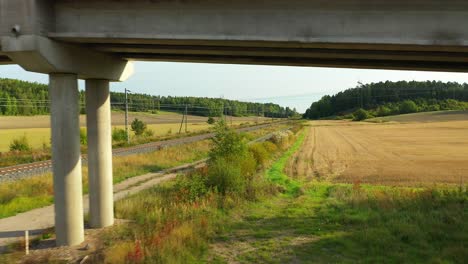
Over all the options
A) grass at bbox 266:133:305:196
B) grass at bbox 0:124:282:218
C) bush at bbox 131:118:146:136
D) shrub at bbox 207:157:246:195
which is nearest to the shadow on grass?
shrub at bbox 207:157:246:195

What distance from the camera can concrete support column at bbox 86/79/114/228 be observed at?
9.93 m

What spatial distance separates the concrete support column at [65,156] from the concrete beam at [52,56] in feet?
1.14

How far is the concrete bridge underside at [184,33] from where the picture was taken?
6836 mm

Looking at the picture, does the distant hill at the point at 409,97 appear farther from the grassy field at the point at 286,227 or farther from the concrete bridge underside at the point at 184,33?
the concrete bridge underside at the point at 184,33

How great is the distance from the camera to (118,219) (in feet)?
36.0

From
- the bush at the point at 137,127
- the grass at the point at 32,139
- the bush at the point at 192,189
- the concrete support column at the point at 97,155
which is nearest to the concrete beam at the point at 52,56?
the concrete support column at the point at 97,155

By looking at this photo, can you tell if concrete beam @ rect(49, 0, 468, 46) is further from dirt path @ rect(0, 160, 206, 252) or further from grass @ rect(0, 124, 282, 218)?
grass @ rect(0, 124, 282, 218)

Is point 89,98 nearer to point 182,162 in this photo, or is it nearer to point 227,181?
point 227,181

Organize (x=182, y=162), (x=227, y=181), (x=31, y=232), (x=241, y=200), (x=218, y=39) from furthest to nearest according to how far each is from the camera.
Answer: (x=182, y=162) < (x=227, y=181) < (x=241, y=200) < (x=31, y=232) < (x=218, y=39)

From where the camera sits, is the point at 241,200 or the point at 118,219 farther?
the point at 241,200

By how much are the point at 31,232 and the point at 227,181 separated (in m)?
6.87

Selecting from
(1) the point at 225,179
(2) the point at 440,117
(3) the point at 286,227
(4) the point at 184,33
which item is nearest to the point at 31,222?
Result: (1) the point at 225,179

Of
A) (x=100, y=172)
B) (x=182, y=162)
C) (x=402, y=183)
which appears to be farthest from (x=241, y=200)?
(x=182, y=162)

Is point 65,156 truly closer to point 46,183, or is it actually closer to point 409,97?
point 46,183
